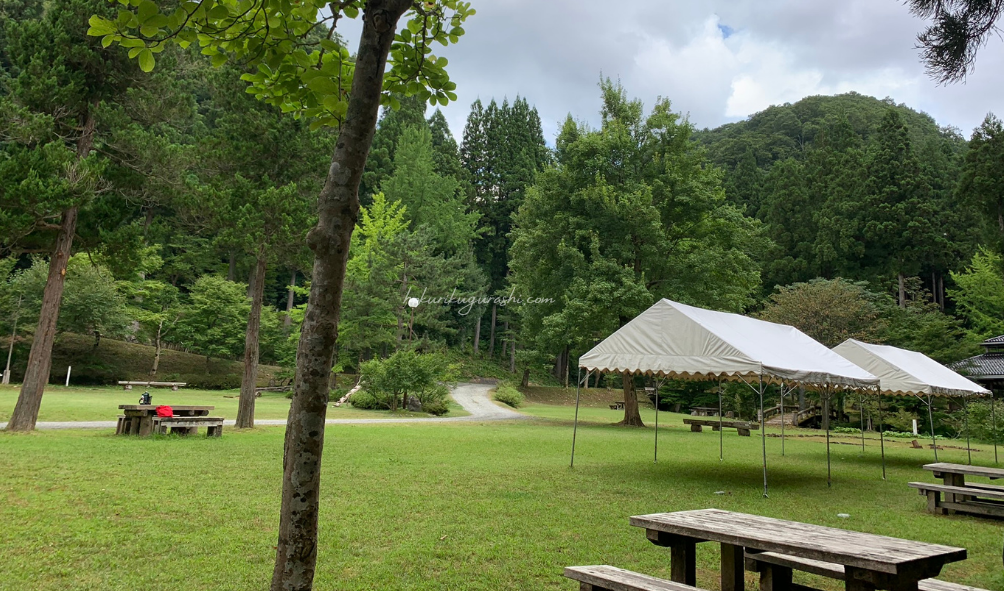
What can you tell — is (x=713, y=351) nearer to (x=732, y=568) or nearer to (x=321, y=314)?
(x=732, y=568)

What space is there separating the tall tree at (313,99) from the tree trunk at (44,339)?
1111 cm

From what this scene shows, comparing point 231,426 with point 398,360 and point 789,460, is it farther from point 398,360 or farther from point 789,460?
point 789,460

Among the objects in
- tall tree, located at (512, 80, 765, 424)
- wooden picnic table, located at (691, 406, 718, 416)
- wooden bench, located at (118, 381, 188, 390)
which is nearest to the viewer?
tall tree, located at (512, 80, 765, 424)

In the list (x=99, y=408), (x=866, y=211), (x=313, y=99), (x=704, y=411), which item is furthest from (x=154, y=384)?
(x=866, y=211)

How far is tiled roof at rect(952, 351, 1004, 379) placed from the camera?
27.7 metres

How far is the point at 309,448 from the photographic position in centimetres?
224

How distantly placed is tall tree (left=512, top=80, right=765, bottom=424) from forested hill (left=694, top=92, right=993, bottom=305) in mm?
14736

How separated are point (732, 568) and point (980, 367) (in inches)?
1303

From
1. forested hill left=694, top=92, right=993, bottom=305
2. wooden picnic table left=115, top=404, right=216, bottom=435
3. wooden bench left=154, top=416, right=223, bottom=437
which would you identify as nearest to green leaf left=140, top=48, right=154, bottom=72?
wooden bench left=154, top=416, right=223, bottom=437

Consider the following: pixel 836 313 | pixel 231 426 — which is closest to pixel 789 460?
pixel 231 426

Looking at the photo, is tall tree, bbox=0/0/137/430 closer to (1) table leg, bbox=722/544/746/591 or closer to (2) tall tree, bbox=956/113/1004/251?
(1) table leg, bbox=722/544/746/591

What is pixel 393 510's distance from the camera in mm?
6027

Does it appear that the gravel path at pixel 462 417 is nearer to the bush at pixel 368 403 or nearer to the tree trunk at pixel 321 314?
the bush at pixel 368 403

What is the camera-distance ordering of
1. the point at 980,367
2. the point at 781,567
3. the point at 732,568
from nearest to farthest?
the point at 732,568 < the point at 781,567 < the point at 980,367
